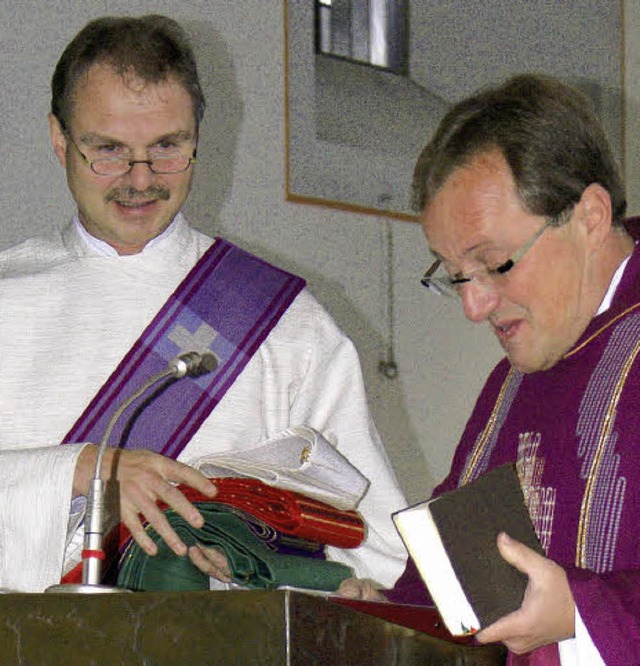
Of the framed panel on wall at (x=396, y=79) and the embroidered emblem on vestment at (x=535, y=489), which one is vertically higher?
the framed panel on wall at (x=396, y=79)

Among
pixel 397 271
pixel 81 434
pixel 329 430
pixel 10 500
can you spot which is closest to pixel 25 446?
pixel 81 434

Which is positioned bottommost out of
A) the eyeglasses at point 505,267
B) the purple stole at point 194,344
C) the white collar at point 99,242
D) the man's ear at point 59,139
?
the purple stole at point 194,344

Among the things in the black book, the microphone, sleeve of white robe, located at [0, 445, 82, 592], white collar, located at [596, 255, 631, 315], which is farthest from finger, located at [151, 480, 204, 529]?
white collar, located at [596, 255, 631, 315]

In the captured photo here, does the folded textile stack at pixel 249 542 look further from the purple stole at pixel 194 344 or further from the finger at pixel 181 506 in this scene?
the purple stole at pixel 194 344

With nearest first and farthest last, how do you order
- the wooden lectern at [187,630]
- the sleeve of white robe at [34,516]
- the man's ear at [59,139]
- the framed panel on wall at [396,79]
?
the wooden lectern at [187,630]
the sleeve of white robe at [34,516]
the man's ear at [59,139]
the framed panel on wall at [396,79]

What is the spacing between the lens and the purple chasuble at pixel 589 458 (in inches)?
78.9

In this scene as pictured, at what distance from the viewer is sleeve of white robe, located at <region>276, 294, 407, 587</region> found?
2.90m

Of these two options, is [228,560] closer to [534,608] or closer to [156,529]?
[156,529]

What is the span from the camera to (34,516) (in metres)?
2.61

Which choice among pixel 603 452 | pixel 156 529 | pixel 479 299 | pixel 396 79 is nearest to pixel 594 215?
pixel 479 299

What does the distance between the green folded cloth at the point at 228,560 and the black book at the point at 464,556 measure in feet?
1.68

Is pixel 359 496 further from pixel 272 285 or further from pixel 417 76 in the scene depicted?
pixel 417 76

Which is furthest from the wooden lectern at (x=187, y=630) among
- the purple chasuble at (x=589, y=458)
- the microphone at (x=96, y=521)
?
the purple chasuble at (x=589, y=458)

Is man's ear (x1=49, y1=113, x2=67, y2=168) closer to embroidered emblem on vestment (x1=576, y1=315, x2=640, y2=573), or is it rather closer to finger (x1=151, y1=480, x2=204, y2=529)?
finger (x1=151, y1=480, x2=204, y2=529)
